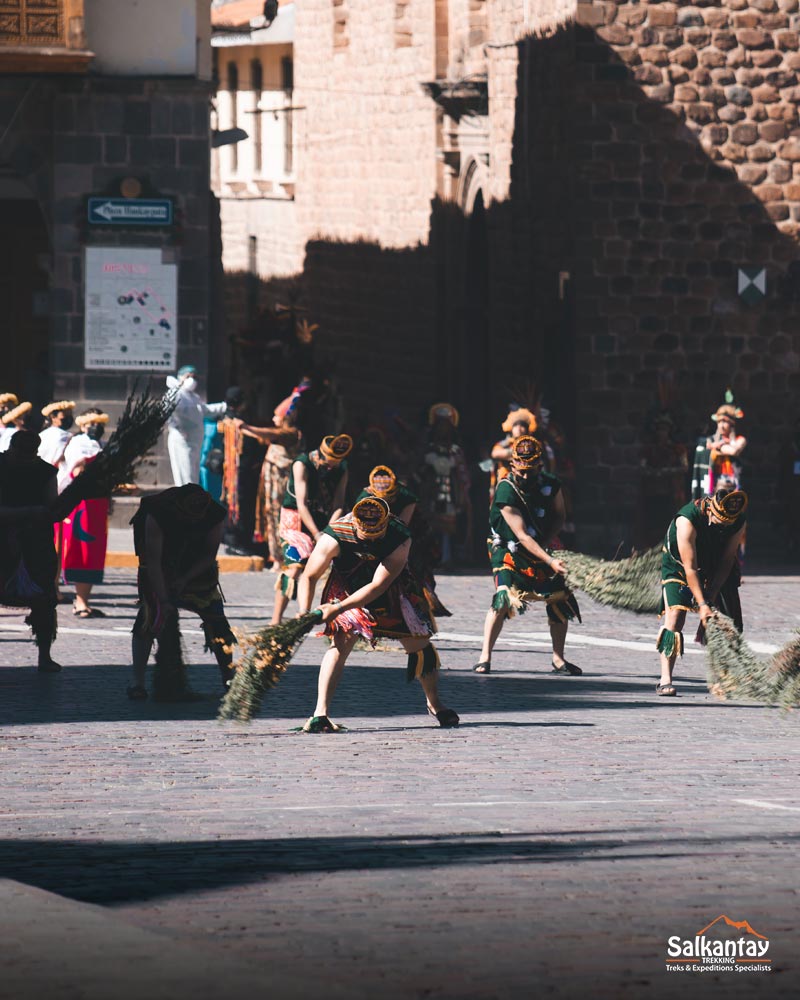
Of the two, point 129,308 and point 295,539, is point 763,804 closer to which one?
point 295,539

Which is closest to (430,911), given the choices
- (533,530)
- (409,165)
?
(533,530)

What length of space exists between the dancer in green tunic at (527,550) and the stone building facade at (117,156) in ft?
32.1

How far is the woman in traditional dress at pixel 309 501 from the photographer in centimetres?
1675

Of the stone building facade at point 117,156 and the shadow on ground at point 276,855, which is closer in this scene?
the shadow on ground at point 276,855

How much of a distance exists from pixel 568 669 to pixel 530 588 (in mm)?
622

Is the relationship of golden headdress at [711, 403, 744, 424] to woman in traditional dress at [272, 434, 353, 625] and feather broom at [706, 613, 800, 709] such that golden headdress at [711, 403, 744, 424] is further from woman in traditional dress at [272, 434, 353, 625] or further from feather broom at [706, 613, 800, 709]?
feather broom at [706, 613, 800, 709]

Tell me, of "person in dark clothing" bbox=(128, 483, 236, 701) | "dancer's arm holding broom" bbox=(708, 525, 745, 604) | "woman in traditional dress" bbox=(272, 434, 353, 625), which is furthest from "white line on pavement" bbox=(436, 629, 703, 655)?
"person in dark clothing" bbox=(128, 483, 236, 701)

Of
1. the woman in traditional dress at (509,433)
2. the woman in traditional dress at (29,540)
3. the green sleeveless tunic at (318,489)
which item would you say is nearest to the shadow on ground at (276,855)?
the woman in traditional dress at (29,540)

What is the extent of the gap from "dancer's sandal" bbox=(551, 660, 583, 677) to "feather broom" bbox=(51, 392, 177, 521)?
3.28 m

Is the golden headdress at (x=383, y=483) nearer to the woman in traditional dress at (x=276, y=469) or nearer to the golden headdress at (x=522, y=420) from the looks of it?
the woman in traditional dress at (x=276, y=469)

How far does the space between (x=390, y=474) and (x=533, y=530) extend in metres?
2.57

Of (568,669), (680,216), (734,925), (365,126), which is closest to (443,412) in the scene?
(680,216)

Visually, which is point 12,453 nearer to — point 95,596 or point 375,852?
point 95,596

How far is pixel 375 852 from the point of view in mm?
9312
